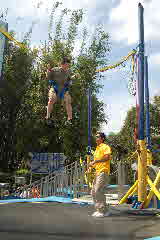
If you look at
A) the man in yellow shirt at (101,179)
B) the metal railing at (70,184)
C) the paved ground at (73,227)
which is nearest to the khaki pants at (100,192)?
the man in yellow shirt at (101,179)

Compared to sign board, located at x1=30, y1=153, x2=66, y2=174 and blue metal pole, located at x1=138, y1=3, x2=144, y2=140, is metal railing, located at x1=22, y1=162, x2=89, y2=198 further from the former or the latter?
sign board, located at x1=30, y1=153, x2=66, y2=174

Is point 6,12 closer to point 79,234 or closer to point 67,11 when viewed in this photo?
point 67,11

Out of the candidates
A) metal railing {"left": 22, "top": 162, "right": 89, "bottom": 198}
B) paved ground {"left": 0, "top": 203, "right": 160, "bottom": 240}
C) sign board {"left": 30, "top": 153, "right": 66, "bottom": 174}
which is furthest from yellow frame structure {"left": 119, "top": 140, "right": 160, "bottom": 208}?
sign board {"left": 30, "top": 153, "right": 66, "bottom": 174}

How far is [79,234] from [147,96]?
604 cm

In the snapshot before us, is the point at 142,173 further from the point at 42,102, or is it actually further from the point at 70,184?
the point at 42,102

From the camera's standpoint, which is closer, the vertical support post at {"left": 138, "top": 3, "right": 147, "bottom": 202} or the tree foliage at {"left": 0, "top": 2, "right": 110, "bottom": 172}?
the vertical support post at {"left": 138, "top": 3, "right": 147, "bottom": 202}

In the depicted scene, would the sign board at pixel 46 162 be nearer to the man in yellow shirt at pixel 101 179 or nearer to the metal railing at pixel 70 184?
the metal railing at pixel 70 184

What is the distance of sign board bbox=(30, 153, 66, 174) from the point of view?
14.0 metres

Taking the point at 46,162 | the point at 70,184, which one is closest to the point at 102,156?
the point at 70,184

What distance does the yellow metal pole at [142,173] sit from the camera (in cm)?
553

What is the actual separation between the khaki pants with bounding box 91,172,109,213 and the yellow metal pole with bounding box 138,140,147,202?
1.14m

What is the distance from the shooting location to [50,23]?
20672 millimetres

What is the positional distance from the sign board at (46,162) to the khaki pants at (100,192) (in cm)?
951

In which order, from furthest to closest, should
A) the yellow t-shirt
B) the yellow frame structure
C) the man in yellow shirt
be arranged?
the yellow frame structure → the yellow t-shirt → the man in yellow shirt
